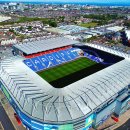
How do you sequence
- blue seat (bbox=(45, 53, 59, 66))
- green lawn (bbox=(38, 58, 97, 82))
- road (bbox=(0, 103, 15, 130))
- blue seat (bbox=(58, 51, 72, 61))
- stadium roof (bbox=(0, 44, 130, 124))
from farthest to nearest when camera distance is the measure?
blue seat (bbox=(58, 51, 72, 61))
blue seat (bbox=(45, 53, 59, 66))
green lawn (bbox=(38, 58, 97, 82))
road (bbox=(0, 103, 15, 130))
stadium roof (bbox=(0, 44, 130, 124))

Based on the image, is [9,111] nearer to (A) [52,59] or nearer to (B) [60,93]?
(B) [60,93]

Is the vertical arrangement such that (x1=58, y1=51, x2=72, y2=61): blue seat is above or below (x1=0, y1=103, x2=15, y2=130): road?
above

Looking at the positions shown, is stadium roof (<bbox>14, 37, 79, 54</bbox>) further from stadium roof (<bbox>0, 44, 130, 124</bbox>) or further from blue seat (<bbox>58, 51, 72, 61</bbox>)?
stadium roof (<bbox>0, 44, 130, 124</bbox>)

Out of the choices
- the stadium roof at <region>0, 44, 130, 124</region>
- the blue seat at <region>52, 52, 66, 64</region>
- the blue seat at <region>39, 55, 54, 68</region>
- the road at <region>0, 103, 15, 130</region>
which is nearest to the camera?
the stadium roof at <region>0, 44, 130, 124</region>

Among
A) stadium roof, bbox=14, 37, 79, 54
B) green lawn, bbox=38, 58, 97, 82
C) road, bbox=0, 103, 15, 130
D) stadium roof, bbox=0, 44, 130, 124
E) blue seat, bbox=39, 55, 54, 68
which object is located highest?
stadium roof, bbox=14, 37, 79, 54

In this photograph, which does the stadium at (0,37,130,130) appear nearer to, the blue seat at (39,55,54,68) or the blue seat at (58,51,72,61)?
the blue seat at (39,55,54,68)

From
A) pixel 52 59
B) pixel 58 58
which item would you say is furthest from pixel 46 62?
pixel 58 58

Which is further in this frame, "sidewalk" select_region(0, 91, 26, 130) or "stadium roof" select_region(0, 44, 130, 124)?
"sidewalk" select_region(0, 91, 26, 130)

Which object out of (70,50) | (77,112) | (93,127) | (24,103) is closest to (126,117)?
(93,127)

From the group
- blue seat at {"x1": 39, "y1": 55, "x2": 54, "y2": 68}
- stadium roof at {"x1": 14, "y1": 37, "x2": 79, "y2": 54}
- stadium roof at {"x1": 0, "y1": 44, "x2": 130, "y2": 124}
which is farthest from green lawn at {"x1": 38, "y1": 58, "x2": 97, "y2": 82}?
stadium roof at {"x1": 0, "y1": 44, "x2": 130, "y2": 124}
